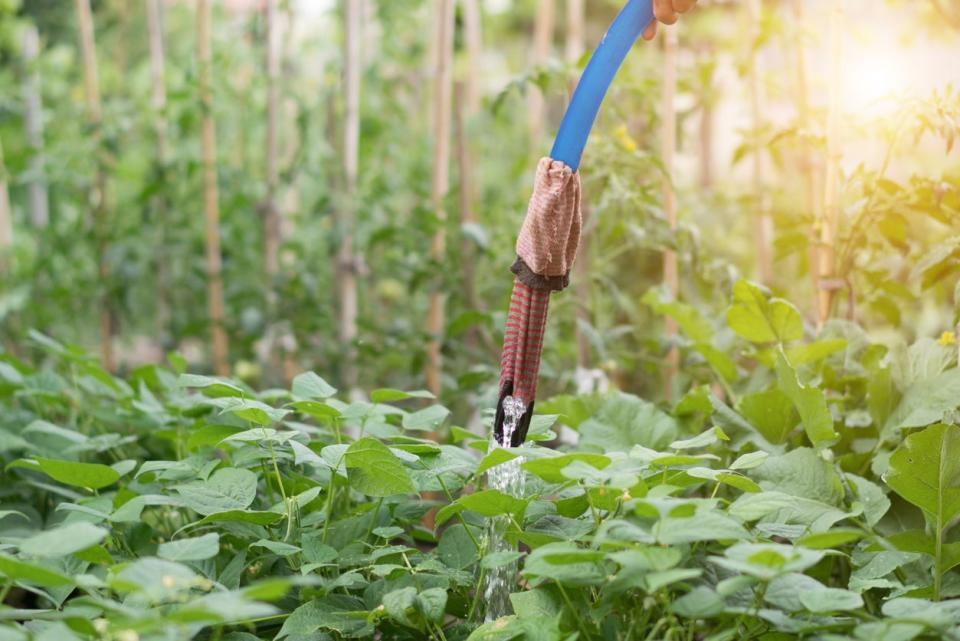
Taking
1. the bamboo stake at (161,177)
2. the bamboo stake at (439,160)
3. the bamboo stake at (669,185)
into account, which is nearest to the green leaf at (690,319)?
the bamboo stake at (669,185)

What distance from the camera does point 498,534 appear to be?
1172 mm

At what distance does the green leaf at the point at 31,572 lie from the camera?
35.0 inches

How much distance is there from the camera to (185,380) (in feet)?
4.03

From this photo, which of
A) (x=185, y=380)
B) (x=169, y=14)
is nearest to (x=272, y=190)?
(x=185, y=380)

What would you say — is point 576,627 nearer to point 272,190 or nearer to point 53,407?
point 53,407

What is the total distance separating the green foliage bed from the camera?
928 millimetres

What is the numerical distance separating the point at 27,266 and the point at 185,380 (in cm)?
257

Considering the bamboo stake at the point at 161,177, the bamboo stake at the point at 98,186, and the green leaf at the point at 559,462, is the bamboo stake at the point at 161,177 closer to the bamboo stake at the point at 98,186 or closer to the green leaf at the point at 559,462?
the bamboo stake at the point at 98,186

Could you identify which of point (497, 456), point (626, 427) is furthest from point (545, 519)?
A: point (626, 427)

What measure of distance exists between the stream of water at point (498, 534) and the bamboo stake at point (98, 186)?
1956 mm

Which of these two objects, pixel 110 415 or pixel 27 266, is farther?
pixel 27 266

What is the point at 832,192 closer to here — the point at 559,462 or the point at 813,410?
the point at 813,410

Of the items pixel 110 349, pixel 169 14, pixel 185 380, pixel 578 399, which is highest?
pixel 169 14

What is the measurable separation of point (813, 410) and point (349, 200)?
4.67 feet
